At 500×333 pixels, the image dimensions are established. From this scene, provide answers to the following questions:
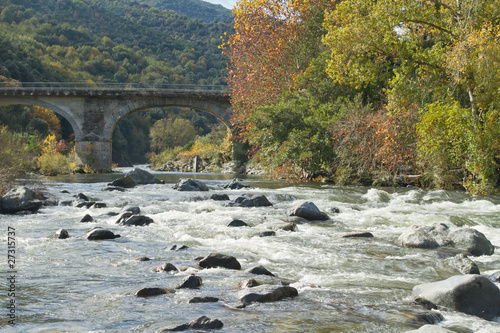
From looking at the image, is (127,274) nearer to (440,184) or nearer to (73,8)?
(440,184)

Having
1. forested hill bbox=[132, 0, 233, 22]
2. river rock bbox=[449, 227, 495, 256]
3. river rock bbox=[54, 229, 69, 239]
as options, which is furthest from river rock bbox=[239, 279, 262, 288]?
forested hill bbox=[132, 0, 233, 22]

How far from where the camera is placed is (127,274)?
4977 mm

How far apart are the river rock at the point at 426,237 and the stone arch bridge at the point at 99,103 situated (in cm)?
2855

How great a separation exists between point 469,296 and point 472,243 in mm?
2655

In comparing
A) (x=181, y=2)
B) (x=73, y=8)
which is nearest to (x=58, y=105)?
(x=73, y=8)

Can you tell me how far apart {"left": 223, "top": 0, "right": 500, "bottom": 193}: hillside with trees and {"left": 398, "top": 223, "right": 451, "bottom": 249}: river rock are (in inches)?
248

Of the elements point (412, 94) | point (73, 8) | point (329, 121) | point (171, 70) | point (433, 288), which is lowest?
point (433, 288)

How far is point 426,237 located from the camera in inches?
264

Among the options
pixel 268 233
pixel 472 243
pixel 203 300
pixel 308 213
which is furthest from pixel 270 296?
pixel 308 213

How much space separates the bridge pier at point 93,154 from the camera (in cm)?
3422

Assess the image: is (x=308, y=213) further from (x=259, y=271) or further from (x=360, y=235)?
(x=259, y=271)

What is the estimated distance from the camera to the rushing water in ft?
11.7

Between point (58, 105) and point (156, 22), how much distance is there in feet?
268

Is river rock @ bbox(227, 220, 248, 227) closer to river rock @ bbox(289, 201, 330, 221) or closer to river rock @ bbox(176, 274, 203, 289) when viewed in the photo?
river rock @ bbox(289, 201, 330, 221)
